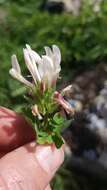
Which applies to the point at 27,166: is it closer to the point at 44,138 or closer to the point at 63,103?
the point at 44,138

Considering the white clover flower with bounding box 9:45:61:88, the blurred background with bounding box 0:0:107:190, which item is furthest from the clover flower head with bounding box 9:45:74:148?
the blurred background with bounding box 0:0:107:190

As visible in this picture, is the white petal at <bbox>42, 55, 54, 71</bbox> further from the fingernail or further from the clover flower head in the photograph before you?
the fingernail

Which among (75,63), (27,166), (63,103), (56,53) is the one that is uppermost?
(75,63)

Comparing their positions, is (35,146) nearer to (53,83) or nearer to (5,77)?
(53,83)

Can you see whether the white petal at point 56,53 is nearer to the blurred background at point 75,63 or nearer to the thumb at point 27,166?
the thumb at point 27,166

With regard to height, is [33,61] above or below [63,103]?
above

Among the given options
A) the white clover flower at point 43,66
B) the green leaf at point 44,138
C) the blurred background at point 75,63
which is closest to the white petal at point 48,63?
the white clover flower at point 43,66

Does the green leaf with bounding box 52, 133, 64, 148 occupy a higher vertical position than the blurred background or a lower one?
lower

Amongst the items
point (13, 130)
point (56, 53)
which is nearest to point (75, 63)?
point (13, 130)

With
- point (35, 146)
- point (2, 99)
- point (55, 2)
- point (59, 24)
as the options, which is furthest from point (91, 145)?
point (35, 146)
